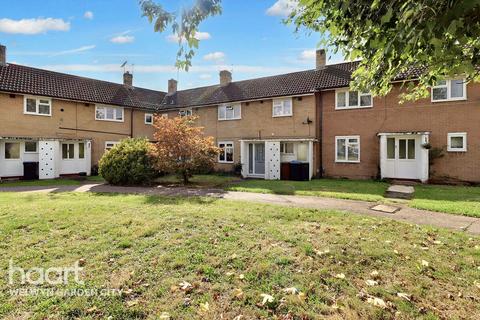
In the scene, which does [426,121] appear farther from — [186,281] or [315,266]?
[186,281]

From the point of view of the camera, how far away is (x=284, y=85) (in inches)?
818

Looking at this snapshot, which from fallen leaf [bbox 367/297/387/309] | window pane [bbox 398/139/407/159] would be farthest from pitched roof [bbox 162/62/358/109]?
fallen leaf [bbox 367/297/387/309]

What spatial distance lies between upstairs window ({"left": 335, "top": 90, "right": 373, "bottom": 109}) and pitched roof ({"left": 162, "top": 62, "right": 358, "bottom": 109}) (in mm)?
717

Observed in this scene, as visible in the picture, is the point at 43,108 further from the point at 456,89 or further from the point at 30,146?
the point at 456,89

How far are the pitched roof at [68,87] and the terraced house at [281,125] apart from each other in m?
0.07

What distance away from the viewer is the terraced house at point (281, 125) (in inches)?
601

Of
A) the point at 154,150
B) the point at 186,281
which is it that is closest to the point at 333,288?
→ the point at 186,281

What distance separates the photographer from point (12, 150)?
18516 mm

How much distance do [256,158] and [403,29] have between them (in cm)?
1848

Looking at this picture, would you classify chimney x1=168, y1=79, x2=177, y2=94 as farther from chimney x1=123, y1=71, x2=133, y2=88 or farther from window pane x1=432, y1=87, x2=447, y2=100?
window pane x1=432, y1=87, x2=447, y2=100

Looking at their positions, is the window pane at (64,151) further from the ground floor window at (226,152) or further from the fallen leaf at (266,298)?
the fallen leaf at (266,298)

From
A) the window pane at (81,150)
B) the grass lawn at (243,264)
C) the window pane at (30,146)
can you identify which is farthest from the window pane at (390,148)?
the window pane at (30,146)

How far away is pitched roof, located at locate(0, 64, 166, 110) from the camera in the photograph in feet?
62.4

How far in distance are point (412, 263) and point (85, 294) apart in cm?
484
